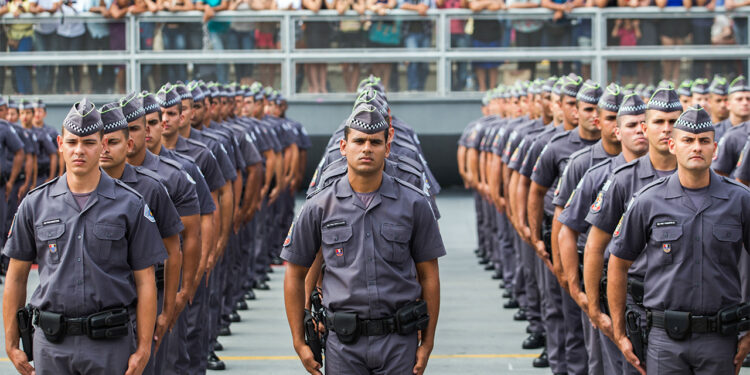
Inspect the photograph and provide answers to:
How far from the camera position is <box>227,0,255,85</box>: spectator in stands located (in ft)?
73.9

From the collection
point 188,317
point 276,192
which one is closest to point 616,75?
point 276,192

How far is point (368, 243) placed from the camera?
5.59m

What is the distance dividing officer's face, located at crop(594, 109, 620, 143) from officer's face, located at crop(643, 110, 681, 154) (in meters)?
1.29

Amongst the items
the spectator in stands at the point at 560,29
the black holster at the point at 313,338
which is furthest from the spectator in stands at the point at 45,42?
the black holster at the point at 313,338

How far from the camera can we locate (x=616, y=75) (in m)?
22.6

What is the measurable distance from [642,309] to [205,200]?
3073 millimetres

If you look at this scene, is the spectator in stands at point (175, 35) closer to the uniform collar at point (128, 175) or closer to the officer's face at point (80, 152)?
the uniform collar at point (128, 175)

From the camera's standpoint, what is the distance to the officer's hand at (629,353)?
6.04 meters

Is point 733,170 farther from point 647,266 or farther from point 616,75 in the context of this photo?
point 616,75

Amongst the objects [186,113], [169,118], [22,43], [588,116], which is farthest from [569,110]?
[22,43]

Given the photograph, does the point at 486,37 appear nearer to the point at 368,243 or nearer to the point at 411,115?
the point at 411,115

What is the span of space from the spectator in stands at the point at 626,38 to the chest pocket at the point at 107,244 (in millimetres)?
17996

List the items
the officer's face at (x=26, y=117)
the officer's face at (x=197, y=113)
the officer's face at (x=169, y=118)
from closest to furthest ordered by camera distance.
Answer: the officer's face at (x=169, y=118)
the officer's face at (x=197, y=113)
the officer's face at (x=26, y=117)

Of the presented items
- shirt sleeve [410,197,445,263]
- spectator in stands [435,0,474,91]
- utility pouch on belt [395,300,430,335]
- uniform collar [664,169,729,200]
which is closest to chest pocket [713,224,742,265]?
uniform collar [664,169,729,200]
